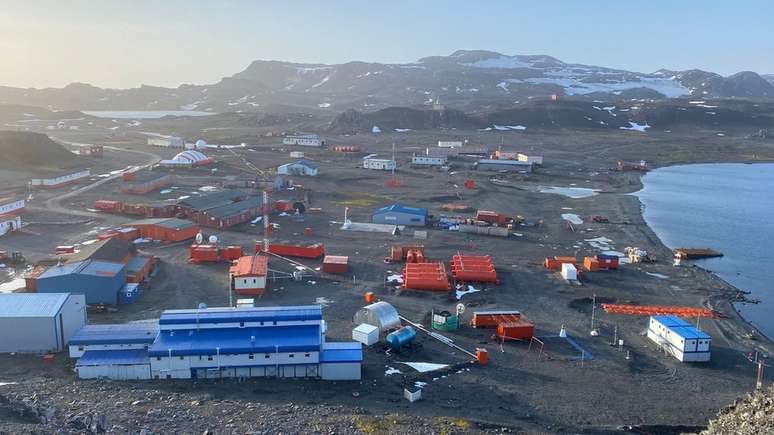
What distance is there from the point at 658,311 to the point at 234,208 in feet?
80.5

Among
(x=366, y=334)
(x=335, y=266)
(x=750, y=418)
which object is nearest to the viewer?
(x=750, y=418)

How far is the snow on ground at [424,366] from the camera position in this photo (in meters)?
17.9

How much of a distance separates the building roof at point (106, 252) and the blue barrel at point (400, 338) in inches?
502

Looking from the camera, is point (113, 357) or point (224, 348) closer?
point (224, 348)

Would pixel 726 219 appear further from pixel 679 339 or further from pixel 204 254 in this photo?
pixel 204 254

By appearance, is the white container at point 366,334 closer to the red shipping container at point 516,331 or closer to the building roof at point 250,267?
the red shipping container at point 516,331

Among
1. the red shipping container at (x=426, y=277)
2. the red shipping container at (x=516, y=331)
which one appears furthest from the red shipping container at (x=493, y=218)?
the red shipping container at (x=516, y=331)

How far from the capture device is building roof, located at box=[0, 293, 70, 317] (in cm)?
1830

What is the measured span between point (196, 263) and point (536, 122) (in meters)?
84.6

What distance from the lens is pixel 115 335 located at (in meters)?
17.9

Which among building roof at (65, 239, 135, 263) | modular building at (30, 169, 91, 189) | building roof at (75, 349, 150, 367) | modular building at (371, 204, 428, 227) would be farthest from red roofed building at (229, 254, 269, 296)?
modular building at (30, 169, 91, 189)

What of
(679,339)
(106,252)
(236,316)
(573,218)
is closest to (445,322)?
(236,316)

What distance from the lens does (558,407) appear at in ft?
52.4

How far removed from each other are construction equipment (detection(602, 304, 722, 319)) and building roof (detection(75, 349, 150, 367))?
55.2 ft
